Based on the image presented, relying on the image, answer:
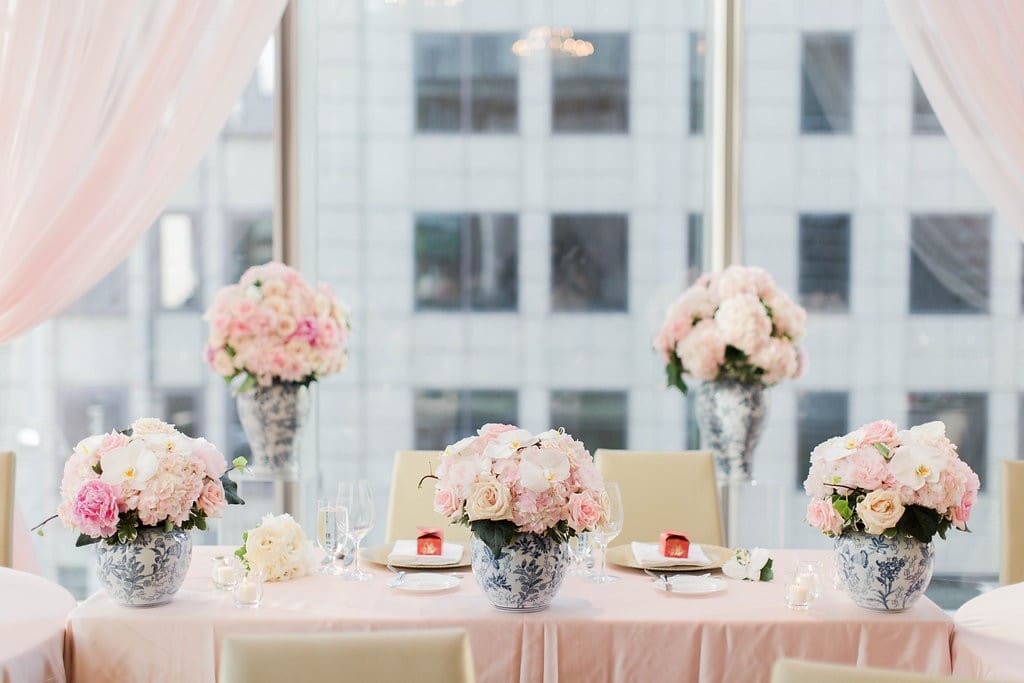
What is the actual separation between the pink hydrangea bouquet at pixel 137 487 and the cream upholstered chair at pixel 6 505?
0.79 metres

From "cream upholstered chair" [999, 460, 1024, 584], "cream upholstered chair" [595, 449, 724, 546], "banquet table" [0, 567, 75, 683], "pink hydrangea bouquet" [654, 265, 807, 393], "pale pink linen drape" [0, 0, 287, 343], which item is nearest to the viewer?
"banquet table" [0, 567, 75, 683]

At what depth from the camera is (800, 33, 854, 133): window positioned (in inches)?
180

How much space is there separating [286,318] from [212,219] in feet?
3.40

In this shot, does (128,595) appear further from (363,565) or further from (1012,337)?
(1012,337)

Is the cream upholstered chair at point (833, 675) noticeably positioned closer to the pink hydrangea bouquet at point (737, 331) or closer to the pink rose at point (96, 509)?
the pink rose at point (96, 509)

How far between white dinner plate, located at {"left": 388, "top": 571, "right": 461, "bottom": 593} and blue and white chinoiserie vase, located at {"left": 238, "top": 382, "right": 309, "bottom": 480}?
134 centimetres

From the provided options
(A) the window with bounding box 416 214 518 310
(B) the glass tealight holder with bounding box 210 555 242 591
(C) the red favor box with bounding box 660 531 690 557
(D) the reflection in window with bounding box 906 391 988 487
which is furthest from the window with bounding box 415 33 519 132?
(B) the glass tealight holder with bounding box 210 555 242 591

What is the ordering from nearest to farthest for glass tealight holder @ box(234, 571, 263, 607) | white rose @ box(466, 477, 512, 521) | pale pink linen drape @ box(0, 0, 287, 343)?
white rose @ box(466, 477, 512, 521) < glass tealight holder @ box(234, 571, 263, 607) < pale pink linen drape @ box(0, 0, 287, 343)

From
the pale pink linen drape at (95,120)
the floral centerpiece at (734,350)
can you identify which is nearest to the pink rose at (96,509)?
the pale pink linen drape at (95,120)

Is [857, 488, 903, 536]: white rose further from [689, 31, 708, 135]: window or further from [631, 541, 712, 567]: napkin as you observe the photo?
[689, 31, 708, 135]: window

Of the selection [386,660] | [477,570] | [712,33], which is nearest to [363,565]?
[477,570]

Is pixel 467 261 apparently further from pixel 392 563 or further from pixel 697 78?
pixel 392 563

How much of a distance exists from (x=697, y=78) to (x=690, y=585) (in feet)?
8.85

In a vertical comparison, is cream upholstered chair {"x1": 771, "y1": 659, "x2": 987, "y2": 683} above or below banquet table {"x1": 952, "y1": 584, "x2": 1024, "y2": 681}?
above
